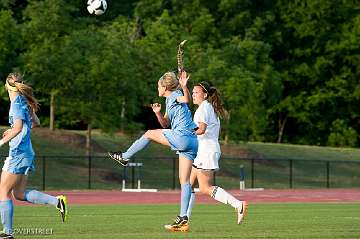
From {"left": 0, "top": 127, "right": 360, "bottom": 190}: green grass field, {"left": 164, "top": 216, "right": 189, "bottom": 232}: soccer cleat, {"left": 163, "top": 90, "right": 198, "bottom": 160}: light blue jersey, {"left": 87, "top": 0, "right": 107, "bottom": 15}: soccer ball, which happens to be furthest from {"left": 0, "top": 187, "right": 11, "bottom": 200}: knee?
{"left": 0, "top": 127, "right": 360, "bottom": 190}: green grass field

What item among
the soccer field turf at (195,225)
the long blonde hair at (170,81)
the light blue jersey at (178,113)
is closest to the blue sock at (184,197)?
the soccer field turf at (195,225)

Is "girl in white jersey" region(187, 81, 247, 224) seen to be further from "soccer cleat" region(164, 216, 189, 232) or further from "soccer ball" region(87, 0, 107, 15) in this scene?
"soccer ball" region(87, 0, 107, 15)

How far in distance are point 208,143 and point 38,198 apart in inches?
113

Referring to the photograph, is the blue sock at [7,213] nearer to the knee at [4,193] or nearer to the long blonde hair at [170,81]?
the knee at [4,193]

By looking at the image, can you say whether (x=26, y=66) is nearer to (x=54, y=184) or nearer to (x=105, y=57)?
(x=105, y=57)

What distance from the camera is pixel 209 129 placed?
17188 millimetres

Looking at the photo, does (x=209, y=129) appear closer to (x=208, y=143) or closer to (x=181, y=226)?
(x=208, y=143)

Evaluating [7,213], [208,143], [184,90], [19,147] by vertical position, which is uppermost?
[184,90]

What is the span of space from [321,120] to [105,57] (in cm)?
3789

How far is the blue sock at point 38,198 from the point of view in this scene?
15.6 metres

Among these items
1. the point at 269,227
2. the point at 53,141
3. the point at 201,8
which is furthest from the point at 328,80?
the point at 269,227

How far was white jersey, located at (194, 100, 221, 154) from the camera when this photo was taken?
56.1 ft

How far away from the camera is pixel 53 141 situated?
5519 cm

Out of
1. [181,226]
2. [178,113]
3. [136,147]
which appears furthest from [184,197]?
[178,113]
